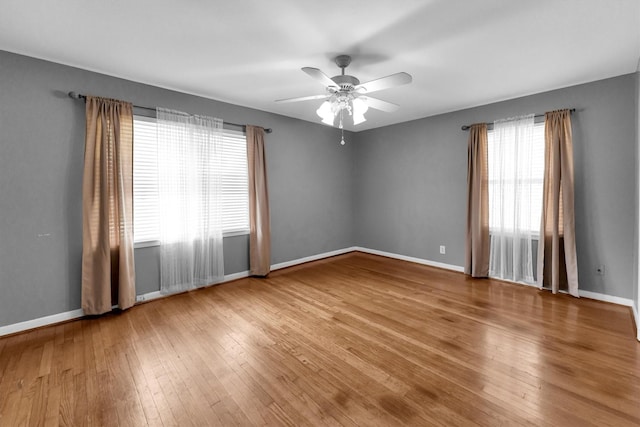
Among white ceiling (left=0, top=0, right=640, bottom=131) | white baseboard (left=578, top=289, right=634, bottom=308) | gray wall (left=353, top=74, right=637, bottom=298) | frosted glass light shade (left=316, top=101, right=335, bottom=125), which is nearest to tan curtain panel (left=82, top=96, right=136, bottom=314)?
white ceiling (left=0, top=0, right=640, bottom=131)

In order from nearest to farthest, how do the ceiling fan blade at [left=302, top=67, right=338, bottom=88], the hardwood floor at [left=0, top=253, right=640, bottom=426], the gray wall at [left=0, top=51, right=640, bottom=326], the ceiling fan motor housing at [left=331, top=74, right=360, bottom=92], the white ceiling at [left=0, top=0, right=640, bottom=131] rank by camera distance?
the hardwood floor at [left=0, top=253, right=640, bottom=426] < the white ceiling at [left=0, top=0, right=640, bottom=131] < the ceiling fan blade at [left=302, top=67, right=338, bottom=88] < the ceiling fan motor housing at [left=331, top=74, right=360, bottom=92] < the gray wall at [left=0, top=51, right=640, bottom=326]

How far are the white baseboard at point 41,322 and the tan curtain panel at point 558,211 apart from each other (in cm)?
552

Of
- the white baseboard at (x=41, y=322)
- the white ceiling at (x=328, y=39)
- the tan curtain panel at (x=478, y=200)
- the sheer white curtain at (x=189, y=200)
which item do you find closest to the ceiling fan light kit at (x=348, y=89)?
the white ceiling at (x=328, y=39)

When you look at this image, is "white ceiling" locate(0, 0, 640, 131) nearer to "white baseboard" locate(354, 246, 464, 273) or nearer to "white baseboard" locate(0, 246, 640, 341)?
"white baseboard" locate(0, 246, 640, 341)

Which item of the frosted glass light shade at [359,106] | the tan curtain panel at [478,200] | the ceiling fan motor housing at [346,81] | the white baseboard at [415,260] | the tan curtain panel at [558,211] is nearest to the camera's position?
the ceiling fan motor housing at [346,81]

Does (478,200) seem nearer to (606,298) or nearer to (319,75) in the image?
(606,298)

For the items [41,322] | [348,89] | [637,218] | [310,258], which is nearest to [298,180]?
[310,258]

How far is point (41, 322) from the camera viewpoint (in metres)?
2.79

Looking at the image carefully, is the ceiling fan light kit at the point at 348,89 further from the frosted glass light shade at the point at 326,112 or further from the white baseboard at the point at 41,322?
the white baseboard at the point at 41,322

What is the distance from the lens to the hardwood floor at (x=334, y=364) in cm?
170

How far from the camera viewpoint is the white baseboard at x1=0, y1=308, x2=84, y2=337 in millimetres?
2634

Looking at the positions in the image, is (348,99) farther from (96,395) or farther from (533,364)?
(96,395)

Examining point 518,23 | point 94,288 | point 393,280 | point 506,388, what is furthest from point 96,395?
point 518,23

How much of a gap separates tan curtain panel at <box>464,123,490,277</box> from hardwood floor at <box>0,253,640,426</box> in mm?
790
